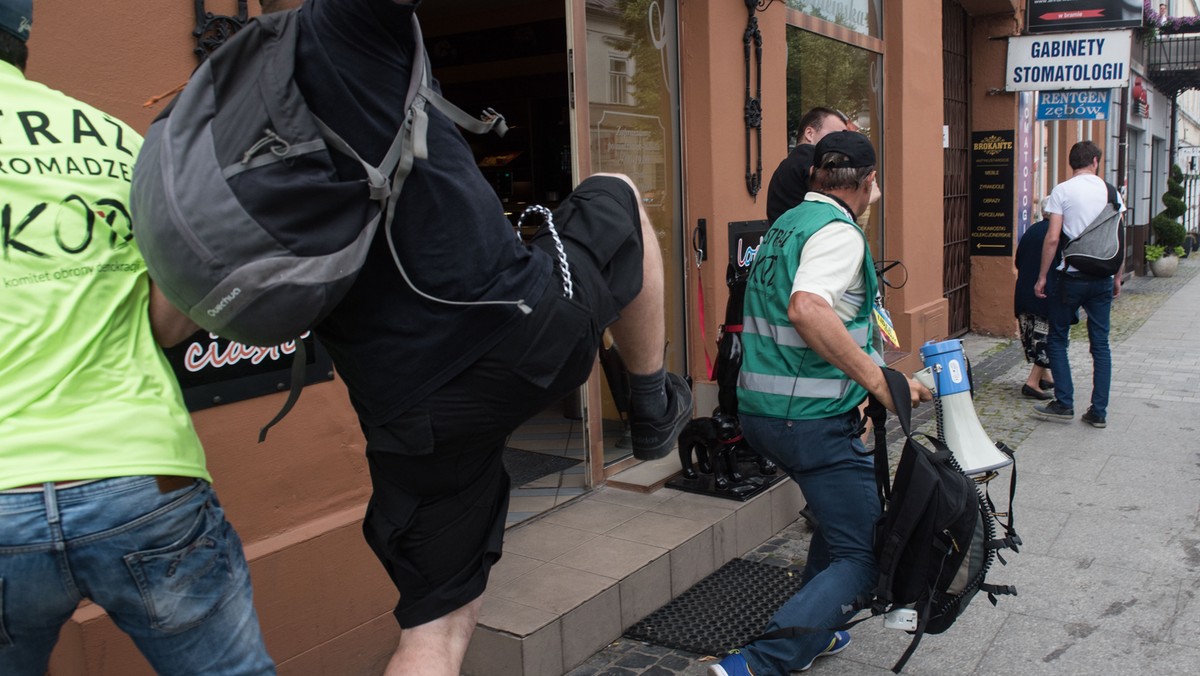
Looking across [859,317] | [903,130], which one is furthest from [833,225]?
[903,130]

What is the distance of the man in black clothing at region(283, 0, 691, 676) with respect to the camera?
1.59 meters

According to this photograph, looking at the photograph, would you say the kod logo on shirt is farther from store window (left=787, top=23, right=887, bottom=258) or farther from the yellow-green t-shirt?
store window (left=787, top=23, right=887, bottom=258)

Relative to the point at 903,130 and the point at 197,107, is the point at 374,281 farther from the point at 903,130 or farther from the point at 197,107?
the point at 903,130

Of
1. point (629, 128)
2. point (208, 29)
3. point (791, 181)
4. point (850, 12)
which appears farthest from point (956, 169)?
point (208, 29)

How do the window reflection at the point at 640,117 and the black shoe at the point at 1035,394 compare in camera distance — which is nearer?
the window reflection at the point at 640,117

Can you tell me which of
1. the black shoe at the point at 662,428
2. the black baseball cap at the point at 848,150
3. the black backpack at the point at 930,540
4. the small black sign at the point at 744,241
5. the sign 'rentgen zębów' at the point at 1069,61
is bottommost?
the black backpack at the point at 930,540

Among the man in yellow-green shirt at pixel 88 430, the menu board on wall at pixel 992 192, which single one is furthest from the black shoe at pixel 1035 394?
the man in yellow-green shirt at pixel 88 430

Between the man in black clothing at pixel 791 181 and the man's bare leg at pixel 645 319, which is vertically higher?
the man in black clothing at pixel 791 181

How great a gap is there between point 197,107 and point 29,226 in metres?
0.38

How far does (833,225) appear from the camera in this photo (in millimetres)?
3174

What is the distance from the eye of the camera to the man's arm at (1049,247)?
741 centimetres

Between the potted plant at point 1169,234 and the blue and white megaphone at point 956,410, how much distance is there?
19579 millimetres

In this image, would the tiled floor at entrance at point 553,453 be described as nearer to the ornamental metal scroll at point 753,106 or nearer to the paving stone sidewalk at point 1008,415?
the paving stone sidewalk at point 1008,415

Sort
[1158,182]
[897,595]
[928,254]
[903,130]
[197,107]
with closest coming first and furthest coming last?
[197,107]
[897,595]
[903,130]
[928,254]
[1158,182]
